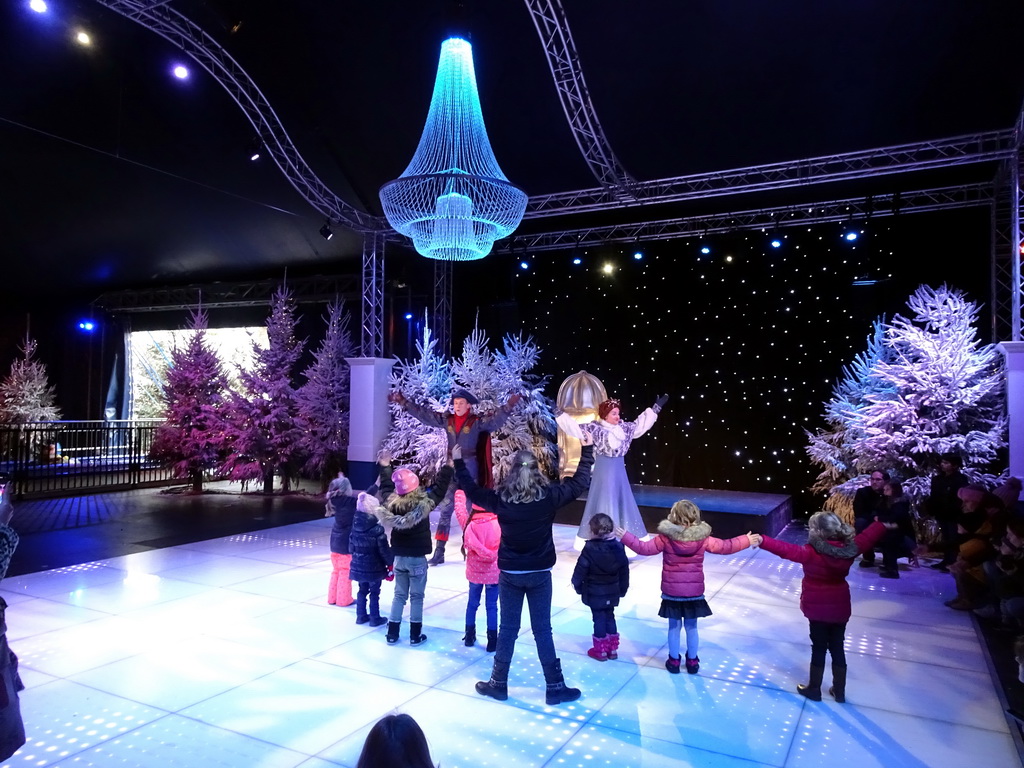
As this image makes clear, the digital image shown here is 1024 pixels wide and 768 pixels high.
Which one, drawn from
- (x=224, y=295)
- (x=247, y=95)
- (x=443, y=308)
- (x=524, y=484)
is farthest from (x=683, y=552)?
(x=224, y=295)

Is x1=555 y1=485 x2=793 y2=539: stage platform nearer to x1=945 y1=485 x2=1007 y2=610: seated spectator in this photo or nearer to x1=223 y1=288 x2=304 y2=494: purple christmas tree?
x1=945 y1=485 x2=1007 y2=610: seated spectator

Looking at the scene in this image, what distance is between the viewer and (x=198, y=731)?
3408 millimetres

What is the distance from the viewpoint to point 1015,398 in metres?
8.17

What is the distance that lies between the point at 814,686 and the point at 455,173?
168 inches

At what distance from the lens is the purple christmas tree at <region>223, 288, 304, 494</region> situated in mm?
12570

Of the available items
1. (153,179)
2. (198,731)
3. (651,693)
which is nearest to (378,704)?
(198,731)

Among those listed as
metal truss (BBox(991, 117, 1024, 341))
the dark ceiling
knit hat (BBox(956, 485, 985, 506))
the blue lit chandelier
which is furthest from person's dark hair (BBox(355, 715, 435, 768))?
metal truss (BBox(991, 117, 1024, 341))

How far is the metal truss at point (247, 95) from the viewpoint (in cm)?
853

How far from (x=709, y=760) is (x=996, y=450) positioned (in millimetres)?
7717

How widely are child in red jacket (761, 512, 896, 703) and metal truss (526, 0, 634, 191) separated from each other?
22.8ft

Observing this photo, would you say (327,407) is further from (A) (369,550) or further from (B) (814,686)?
(B) (814,686)

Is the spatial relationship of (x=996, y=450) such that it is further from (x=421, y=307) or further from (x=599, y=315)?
(x=421, y=307)

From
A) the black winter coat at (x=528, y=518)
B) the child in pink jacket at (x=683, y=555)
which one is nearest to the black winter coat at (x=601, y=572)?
A: the child in pink jacket at (x=683, y=555)

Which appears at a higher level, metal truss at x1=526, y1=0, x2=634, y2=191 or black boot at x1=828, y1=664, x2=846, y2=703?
metal truss at x1=526, y1=0, x2=634, y2=191
